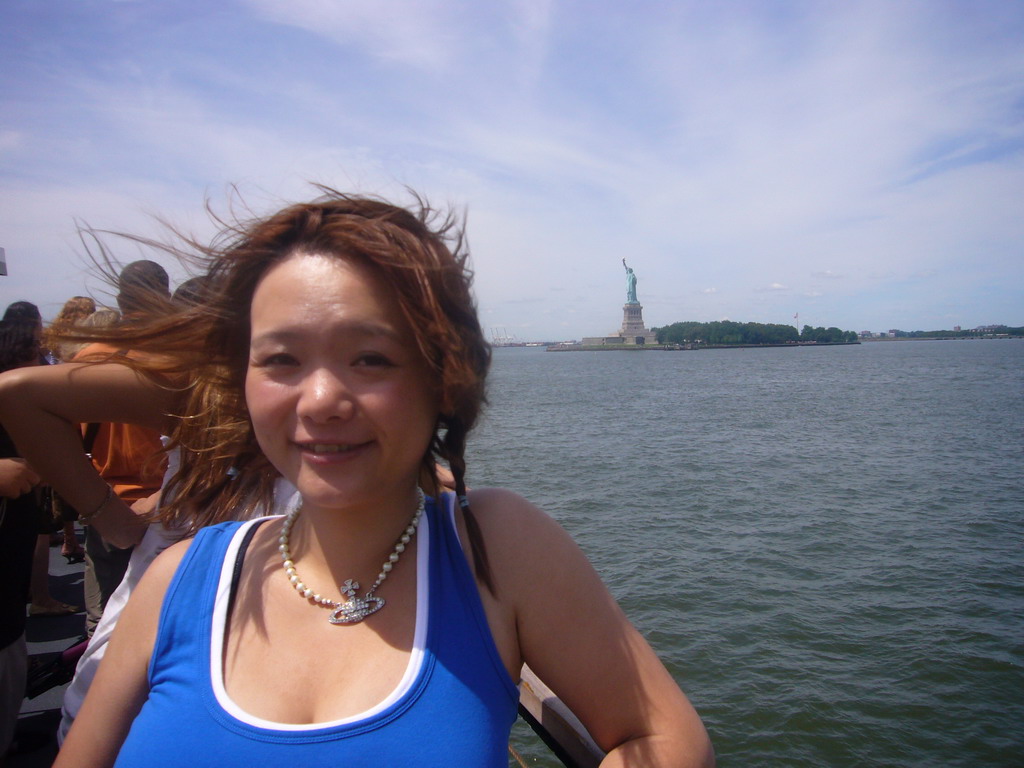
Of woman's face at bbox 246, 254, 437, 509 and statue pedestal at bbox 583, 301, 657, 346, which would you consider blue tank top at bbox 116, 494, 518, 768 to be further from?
statue pedestal at bbox 583, 301, 657, 346

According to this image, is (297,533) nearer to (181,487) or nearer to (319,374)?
(319,374)

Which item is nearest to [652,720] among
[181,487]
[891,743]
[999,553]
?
[181,487]

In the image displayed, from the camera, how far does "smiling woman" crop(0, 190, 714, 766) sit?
1.25m

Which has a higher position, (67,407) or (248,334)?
(248,334)

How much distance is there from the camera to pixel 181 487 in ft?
6.52

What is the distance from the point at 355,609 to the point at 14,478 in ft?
5.95

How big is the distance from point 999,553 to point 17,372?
14657 millimetres

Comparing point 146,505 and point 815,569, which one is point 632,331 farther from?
point 146,505

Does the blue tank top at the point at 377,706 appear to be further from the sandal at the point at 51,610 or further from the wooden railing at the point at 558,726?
the sandal at the point at 51,610

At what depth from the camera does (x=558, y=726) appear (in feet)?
7.09

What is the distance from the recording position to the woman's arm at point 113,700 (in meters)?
1.39

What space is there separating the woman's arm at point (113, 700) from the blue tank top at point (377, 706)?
0.14 feet

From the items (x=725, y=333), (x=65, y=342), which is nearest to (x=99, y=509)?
(x=65, y=342)

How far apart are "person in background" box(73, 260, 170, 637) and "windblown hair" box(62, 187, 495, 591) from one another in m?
0.10
